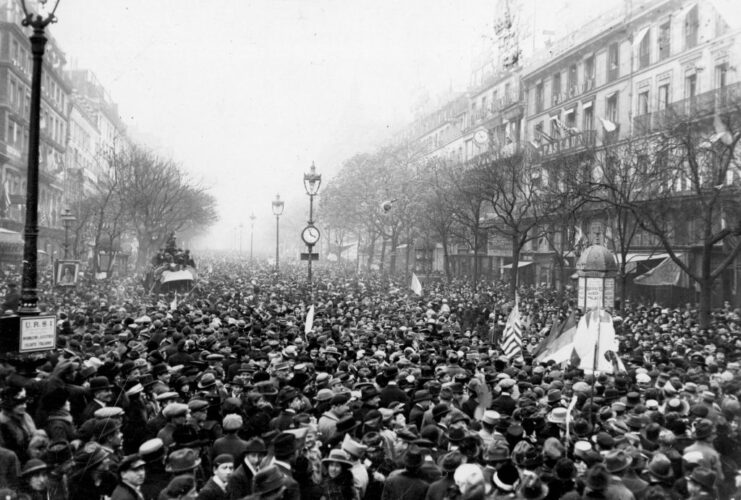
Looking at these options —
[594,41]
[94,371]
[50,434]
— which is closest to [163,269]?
[94,371]

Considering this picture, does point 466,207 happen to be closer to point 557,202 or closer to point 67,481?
point 557,202

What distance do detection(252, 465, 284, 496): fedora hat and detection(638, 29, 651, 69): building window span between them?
36.9 meters

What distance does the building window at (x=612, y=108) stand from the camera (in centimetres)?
3944

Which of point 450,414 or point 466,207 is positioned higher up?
point 466,207

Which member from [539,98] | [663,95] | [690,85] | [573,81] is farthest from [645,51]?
[539,98]

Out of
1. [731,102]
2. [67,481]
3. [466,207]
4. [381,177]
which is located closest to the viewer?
[67,481]

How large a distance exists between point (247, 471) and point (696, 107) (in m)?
28.1

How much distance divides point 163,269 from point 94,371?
21138 millimetres

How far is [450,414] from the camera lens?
7945 mm

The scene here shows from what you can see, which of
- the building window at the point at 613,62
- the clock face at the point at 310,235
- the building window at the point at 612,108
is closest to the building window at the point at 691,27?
the building window at the point at 613,62

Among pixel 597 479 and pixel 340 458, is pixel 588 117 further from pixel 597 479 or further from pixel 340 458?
pixel 340 458

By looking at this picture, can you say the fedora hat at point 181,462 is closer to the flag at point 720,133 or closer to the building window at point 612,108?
the flag at point 720,133

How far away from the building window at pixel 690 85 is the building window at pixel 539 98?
610 inches

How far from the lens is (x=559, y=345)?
1681cm
